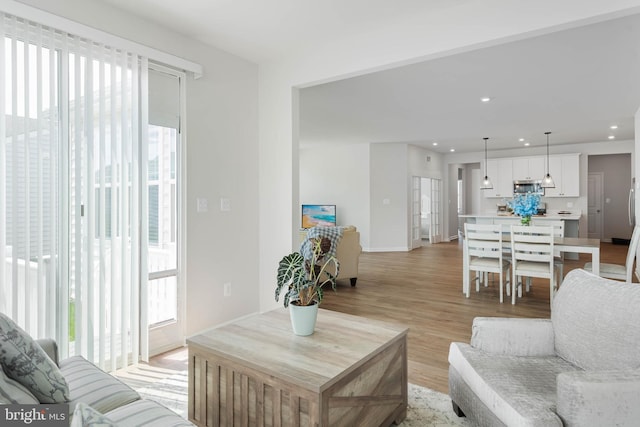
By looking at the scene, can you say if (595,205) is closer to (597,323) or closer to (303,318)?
(597,323)

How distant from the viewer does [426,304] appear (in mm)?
4379

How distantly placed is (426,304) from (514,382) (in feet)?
9.17

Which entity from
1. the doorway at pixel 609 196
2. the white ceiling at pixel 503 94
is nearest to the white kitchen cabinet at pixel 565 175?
the white ceiling at pixel 503 94

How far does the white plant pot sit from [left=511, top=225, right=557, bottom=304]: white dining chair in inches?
130

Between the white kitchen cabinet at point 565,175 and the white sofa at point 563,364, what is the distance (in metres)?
8.72

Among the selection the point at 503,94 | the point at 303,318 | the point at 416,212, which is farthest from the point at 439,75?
the point at 416,212

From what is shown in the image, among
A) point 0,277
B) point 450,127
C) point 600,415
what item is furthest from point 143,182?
point 450,127

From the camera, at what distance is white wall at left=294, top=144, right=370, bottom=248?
912cm

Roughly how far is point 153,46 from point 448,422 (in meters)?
3.27

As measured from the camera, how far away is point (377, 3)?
2.65 metres

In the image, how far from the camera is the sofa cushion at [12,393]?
95 cm

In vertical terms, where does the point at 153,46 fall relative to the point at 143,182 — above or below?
above

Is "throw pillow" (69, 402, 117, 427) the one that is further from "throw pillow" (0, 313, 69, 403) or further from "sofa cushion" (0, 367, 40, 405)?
"throw pillow" (0, 313, 69, 403)

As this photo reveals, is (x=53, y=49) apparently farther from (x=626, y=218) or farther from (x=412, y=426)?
(x=626, y=218)
